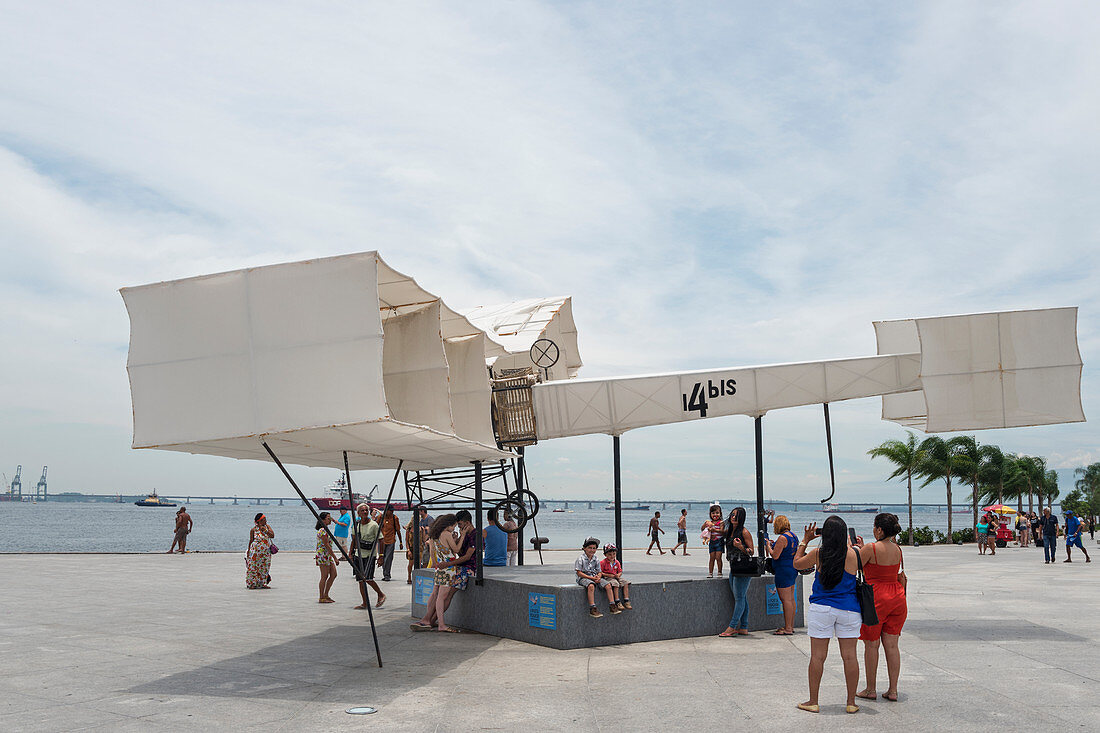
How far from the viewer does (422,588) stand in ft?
39.9

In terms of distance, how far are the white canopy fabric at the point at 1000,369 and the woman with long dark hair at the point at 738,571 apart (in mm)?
3293

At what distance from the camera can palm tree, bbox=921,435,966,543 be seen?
146 feet

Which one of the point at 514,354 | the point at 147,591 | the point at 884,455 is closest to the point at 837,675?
the point at 514,354

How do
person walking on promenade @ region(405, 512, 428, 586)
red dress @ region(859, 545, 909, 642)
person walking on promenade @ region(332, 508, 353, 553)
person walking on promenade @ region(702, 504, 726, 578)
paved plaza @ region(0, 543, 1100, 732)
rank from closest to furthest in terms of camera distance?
paved plaza @ region(0, 543, 1100, 732) → red dress @ region(859, 545, 909, 642) → person walking on promenade @ region(702, 504, 726, 578) → person walking on promenade @ region(405, 512, 428, 586) → person walking on promenade @ region(332, 508, 353, 553)

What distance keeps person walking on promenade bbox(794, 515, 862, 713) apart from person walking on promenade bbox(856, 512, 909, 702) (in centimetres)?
26

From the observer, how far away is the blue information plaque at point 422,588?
12.1 m

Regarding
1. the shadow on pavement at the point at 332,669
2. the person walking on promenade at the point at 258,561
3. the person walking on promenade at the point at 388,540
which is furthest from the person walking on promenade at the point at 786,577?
the person walking on promenade at the point at 258,561

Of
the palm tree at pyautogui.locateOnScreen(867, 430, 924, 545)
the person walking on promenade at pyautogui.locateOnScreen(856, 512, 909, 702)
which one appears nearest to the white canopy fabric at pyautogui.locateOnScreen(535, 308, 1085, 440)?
the person walking on promenade at pyautogui.locateOnScreen(856, 512, 909, 702)

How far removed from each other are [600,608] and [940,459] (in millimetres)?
40110

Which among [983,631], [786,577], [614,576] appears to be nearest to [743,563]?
[786,577]

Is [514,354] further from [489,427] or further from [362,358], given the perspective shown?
[362,358]

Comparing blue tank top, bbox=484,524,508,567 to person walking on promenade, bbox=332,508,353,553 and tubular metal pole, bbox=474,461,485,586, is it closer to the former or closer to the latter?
tubular metal pole, bbox=474,461,485,586

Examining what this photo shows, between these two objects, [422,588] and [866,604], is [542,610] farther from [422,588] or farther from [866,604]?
[866,604]

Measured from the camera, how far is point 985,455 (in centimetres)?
4622
